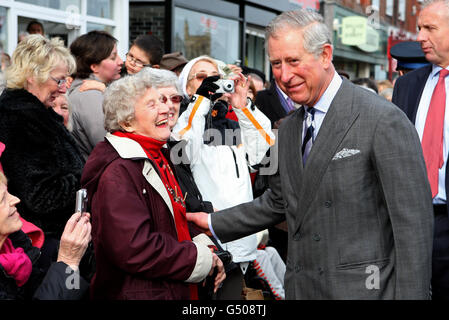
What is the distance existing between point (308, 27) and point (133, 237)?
1236mm

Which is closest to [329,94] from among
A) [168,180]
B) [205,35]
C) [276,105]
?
[168,180]

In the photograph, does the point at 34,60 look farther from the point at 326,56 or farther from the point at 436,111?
the point at 436,111

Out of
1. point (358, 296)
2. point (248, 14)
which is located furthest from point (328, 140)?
point (248, 14)

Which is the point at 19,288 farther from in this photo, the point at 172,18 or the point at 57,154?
the point at 172,18

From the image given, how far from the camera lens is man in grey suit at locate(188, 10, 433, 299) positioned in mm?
2426

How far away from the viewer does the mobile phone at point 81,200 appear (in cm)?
271

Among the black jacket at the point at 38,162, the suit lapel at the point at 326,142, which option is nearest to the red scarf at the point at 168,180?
the suit lapel at the point at 326,142

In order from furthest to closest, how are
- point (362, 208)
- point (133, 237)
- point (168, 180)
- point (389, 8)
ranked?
point (389, 8)
point (168, 180)
point (133, 237)
point (362, 208)

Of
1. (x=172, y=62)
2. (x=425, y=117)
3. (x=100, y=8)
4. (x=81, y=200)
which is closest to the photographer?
(x=81, y=200)

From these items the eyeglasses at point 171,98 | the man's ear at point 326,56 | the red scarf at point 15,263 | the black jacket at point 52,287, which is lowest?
the black jacket at point 52,287

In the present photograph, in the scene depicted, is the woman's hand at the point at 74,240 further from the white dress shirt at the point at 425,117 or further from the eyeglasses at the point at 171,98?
the white dress shirt at the point at 425,117

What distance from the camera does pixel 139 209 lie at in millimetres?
2682

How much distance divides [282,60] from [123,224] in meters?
1.04

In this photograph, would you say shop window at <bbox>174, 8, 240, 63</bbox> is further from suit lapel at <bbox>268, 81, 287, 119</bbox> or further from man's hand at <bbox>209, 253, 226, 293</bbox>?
man's hand at <bbox>209, 253, 226, 293</bbox>
